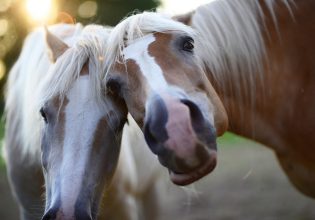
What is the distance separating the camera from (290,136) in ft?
8.67

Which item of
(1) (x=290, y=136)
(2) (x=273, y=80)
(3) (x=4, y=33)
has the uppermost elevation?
(2) (x=273, y=80)

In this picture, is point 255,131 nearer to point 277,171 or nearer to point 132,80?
point 132,80

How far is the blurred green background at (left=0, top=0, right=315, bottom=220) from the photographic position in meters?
4.45

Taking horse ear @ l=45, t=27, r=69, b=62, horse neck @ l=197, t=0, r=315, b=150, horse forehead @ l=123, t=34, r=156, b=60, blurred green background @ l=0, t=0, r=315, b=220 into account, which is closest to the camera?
horse forehead @ l=123, t=34, r=156, b=60

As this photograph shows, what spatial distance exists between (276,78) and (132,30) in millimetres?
892

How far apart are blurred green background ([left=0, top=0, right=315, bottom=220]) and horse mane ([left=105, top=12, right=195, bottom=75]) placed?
3.95 ft

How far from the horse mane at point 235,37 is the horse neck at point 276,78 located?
13mm

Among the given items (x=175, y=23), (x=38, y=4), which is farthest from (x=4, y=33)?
(x=175, y=23)

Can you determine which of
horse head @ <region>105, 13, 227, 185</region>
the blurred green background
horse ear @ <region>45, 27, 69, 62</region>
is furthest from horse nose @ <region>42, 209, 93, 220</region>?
the blurred green background

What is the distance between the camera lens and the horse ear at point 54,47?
2346mm

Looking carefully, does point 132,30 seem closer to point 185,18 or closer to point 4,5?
point 185,18

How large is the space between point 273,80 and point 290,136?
280mm

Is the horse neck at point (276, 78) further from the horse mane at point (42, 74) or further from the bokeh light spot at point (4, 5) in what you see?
the bokeh light spot at point (4, 5)

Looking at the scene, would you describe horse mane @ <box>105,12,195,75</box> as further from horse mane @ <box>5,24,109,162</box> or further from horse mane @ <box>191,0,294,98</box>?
horse mane @ <box>191,0,294,98</box>
